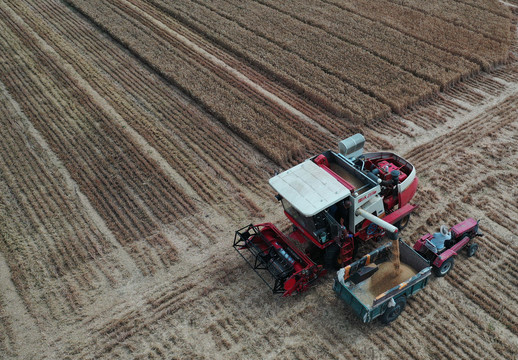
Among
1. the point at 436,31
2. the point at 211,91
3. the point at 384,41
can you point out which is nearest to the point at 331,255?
the point at 211,91

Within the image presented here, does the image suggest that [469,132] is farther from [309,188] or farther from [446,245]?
[309,188]

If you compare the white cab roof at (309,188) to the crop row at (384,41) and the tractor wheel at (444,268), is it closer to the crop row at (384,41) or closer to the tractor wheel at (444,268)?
the tractor wheel at (444,268)

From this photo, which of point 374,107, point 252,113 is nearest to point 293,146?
point 252,113

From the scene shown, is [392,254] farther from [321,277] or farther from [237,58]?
[237,58]

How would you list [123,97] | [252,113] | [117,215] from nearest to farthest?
[117,215]
[252,113]
[123,97]

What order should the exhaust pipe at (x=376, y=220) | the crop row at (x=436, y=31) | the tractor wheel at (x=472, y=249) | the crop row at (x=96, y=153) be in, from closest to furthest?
the exhaust pipe at (x=376, y=220) → the tractor wheel at (x=472, y=249) → the crop row at (x=96, y=153) → the crop row at (x=436, y=31)

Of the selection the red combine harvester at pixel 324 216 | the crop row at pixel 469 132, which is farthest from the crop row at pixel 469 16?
the red combine harvester at pixel 324 216
